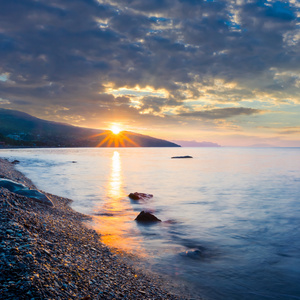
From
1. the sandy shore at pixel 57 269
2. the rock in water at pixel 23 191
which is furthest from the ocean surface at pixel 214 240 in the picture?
the rock in water at pixel 23 191

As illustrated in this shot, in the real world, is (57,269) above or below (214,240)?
above

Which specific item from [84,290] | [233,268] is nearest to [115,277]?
[84,290]

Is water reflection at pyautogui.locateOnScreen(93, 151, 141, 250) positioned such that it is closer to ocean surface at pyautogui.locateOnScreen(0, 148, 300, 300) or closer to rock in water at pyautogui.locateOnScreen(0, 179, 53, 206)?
ocean surface at pyautogui.locateOnScreen(0, 148, 300, 300)

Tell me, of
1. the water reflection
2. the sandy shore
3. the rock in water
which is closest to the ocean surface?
the water reflection

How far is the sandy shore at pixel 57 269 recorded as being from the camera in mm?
5339

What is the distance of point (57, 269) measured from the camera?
6309mm

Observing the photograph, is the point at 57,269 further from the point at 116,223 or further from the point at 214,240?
the point at 214,240

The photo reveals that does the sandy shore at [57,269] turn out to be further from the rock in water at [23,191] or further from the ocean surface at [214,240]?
the rock in water at [23,191]

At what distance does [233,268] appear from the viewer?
1059 centimetres

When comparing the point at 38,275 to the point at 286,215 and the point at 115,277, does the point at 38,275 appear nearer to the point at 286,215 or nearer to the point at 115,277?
the point at 115,277

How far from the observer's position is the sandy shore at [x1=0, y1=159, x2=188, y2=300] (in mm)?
5339

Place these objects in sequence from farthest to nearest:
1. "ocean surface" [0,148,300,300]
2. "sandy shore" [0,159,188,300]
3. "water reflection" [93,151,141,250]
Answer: "water reflection" [93,151,141,250] → "ocean surface" [0,148,300,300] → "sandy shore" [0,159,188,300]

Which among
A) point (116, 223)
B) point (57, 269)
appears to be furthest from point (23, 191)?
point (57, 269)

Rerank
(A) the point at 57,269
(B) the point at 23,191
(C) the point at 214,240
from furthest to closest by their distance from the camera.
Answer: (B) the point at 23,191
(C) the point at 214,240
(A) the point at 57,269
